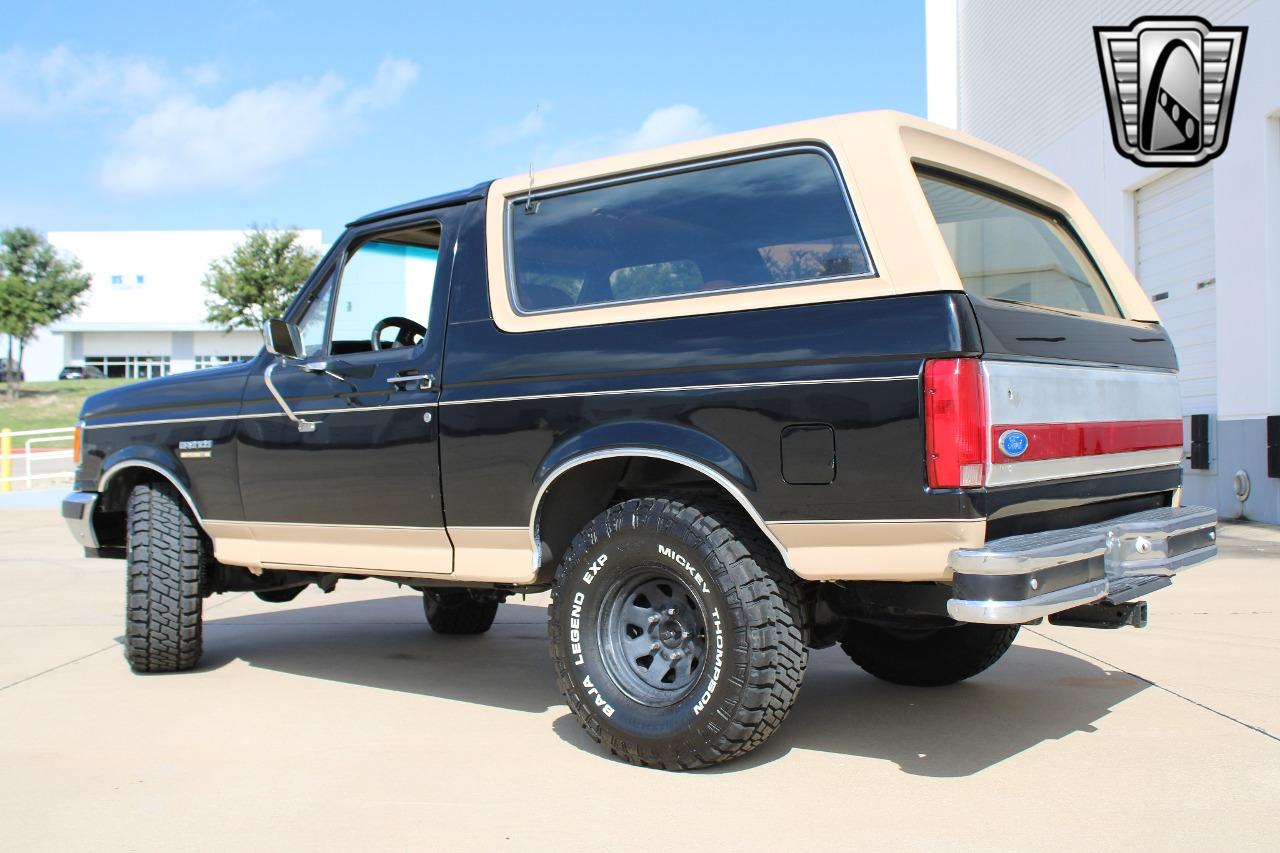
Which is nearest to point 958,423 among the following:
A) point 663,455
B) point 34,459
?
point 663,455

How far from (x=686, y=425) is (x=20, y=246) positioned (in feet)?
183

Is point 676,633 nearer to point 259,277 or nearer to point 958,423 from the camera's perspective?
point 958,423

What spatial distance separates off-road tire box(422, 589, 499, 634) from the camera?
6.50 meters

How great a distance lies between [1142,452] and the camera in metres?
4.14

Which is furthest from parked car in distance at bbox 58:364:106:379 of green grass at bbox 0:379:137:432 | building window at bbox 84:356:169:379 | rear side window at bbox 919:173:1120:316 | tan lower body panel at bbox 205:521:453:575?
rear side window at bbox 919:173:1120:316

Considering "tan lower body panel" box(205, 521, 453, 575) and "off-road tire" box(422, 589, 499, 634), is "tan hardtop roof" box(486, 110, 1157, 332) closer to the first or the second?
"tan lower body panel" box(205, 521, 453, 575)

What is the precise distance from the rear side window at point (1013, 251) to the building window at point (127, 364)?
66043 mm

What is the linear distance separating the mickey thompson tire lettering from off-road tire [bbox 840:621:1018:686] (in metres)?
1.10

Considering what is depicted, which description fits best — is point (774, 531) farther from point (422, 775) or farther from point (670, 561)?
point (422, 775)

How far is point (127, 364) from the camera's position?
2596 inches

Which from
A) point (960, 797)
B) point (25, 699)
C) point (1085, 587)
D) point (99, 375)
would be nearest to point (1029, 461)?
point (1085, 587)

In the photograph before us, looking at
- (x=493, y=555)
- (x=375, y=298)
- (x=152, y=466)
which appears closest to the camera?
(x=493, y=555)

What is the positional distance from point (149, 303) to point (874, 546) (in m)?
65.5

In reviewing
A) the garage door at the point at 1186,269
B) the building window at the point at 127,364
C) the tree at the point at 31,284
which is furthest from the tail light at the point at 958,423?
the building window at the point at 127,364
